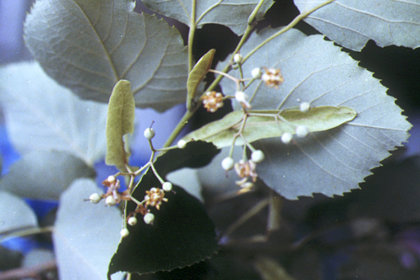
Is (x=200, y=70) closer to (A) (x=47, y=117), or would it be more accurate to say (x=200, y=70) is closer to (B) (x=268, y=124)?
(B) (x=268, y=124)

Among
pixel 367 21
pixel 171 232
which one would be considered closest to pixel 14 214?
pixel 171 232

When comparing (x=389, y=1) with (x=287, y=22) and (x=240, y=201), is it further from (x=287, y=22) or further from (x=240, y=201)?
(x=240, y=201)

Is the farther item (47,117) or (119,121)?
(47,117)

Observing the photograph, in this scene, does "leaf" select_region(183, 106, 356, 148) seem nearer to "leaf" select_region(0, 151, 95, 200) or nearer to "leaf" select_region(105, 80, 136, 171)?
"leaf" select_region(105, 80, 136, 171)

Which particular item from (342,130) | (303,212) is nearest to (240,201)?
(303,212)

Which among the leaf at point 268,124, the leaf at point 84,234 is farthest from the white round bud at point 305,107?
the leaf at point 84,234

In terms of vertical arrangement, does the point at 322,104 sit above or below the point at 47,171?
above
